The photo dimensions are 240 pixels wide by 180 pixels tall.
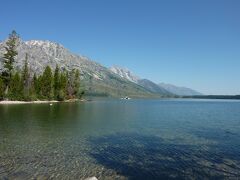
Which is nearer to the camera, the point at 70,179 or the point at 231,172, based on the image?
the point at 70,179

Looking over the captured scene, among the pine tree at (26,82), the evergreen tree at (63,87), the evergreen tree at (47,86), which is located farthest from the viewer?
the evergreen tree at (63,87)

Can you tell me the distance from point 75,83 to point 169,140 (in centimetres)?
14988

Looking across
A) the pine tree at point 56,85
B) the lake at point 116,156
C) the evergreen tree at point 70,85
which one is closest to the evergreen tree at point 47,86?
the pine tree at point 56,85

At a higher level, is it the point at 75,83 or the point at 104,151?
the point at 75,83

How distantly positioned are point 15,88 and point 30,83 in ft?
53.4

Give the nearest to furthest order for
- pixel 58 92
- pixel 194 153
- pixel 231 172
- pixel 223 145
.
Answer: pixel 231 172 < pixel 194 153 < pixel 223 145 < pixel 58 92

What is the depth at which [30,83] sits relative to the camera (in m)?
148

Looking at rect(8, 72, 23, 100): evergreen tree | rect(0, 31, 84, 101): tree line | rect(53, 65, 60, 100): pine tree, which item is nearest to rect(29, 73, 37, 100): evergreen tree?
rect(0, 31, 84, 101): tree line

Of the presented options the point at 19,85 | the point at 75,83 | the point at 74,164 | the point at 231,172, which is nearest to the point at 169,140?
the point at 231,172

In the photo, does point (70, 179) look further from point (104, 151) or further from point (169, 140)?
point (169, 140)

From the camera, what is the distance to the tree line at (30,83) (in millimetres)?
128125

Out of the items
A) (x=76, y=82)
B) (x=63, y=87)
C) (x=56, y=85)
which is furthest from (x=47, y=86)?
(x=76, y=82)

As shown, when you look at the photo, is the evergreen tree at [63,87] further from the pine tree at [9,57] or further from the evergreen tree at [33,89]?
the pine tree at [9,57]

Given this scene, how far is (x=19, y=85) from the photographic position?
13300 cm
